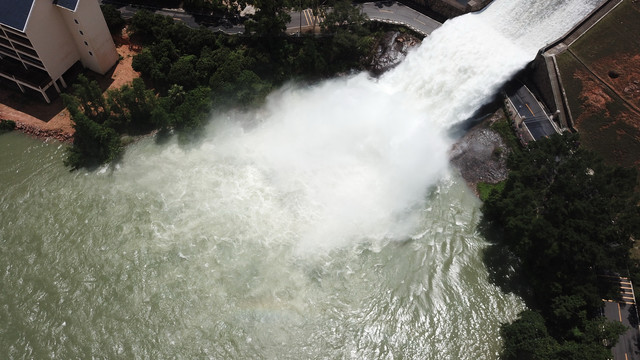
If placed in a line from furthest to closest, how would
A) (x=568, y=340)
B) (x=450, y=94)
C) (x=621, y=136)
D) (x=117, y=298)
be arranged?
(x=450, y=94) → (x=621, y=136) → (x=117, y=298) → (x=568, y=340)

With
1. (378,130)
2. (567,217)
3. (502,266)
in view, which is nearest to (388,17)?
(378,130)

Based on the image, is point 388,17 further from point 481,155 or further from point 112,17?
point 112,17

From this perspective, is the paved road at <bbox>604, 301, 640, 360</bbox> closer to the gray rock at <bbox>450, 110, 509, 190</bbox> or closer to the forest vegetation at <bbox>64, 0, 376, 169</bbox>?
the gray rock at <bbox>450, 110, 509, 190</bbox>

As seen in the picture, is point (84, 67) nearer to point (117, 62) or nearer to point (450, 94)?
point (117, 62)

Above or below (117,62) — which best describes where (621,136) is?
below

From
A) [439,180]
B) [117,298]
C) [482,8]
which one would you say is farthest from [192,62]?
[482,8]

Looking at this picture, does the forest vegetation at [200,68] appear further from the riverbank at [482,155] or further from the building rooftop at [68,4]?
the riverbank at [482,155]
